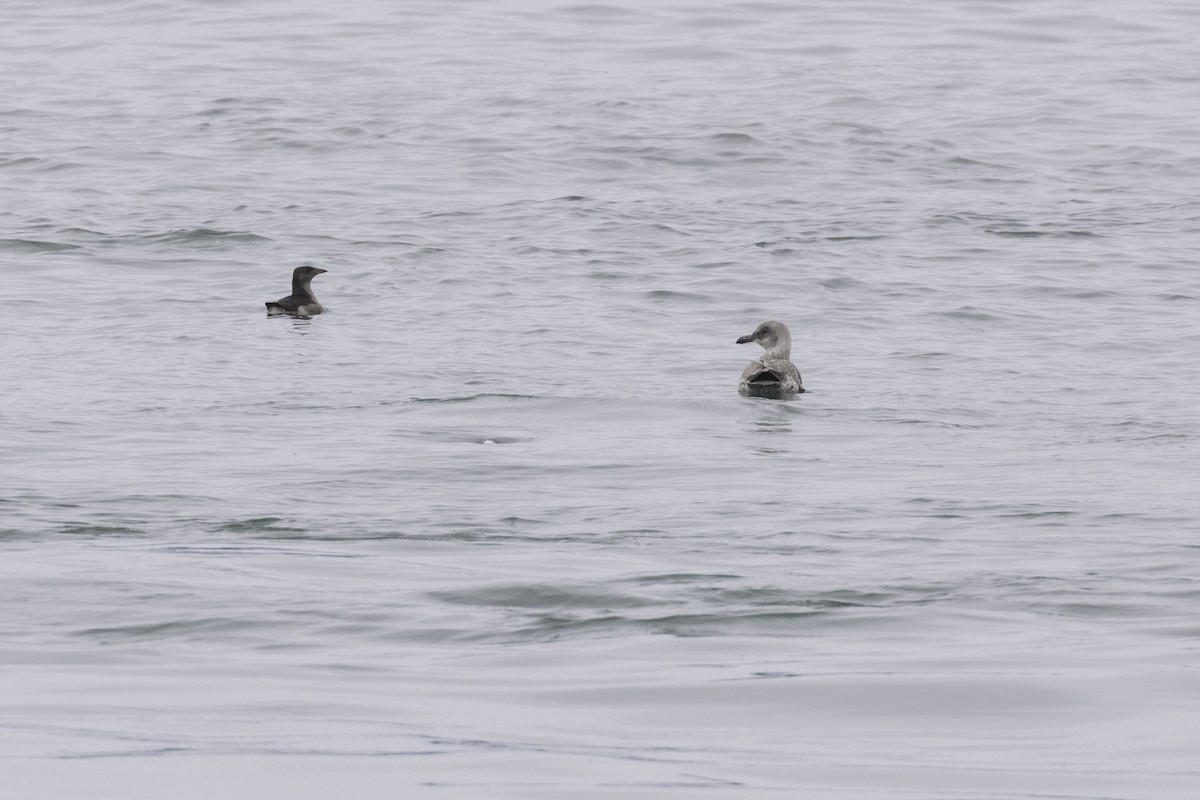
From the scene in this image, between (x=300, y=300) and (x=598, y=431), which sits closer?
(x=598, y=431)

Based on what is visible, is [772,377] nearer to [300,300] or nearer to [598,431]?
[598,431]

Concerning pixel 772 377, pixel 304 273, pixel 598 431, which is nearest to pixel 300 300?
pixel 304 273

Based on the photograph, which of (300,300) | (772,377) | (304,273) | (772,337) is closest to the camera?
(772,377)

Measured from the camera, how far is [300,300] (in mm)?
18094

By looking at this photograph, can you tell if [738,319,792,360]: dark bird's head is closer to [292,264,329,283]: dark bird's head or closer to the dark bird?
the dark bird

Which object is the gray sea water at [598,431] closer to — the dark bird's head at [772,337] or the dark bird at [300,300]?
the dark bird at [300,300]

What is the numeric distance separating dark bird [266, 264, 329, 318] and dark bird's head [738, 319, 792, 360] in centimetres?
391

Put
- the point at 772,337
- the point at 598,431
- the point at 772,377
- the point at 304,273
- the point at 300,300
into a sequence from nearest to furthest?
1. the point at 598,431
2. the point at 772,377
3. the point at 772,337
4. the point at 300,300
5. the point at 304,273

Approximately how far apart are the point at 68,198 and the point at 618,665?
17726mm

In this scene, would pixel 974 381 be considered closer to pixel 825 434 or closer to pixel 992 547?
pixel 825 434

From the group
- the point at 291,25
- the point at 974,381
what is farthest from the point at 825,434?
the point at 291,25

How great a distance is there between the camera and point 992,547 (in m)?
9.61

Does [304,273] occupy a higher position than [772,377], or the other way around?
[772,377]

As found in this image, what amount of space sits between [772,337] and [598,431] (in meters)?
3.02
